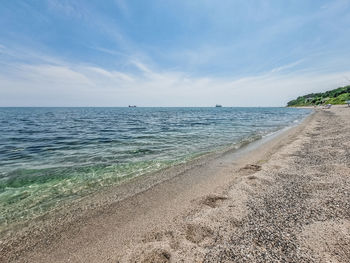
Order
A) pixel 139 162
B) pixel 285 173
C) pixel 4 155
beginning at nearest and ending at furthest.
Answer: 1. pixel 285 173
2. pixel 139 162
3. pixel 4 155

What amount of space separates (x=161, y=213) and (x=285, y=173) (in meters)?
4.93

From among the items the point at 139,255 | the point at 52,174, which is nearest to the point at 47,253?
the point at 139,255

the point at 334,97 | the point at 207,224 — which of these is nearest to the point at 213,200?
the point at 207,224

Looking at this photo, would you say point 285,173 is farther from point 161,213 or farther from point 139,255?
point 139,255

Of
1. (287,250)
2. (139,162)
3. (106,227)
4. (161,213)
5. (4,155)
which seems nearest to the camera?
(287,250)

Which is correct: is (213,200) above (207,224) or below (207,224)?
below

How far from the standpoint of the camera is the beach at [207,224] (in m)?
2.85

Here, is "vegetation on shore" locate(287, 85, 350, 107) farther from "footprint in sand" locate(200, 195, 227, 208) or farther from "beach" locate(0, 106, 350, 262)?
"footprint in sand" locate(200, 195, 227, 208)

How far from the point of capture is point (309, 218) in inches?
137

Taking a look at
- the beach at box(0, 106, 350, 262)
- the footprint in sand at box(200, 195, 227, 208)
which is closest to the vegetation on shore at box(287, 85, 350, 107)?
the beach at box(0, 106, 350, 262)

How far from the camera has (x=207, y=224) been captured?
3699 millimetres

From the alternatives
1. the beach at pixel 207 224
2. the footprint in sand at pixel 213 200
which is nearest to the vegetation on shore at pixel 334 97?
the beach at pixel 207 224

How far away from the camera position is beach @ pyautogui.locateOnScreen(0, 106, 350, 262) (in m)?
2.85

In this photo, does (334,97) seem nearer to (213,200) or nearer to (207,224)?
(213,200)
